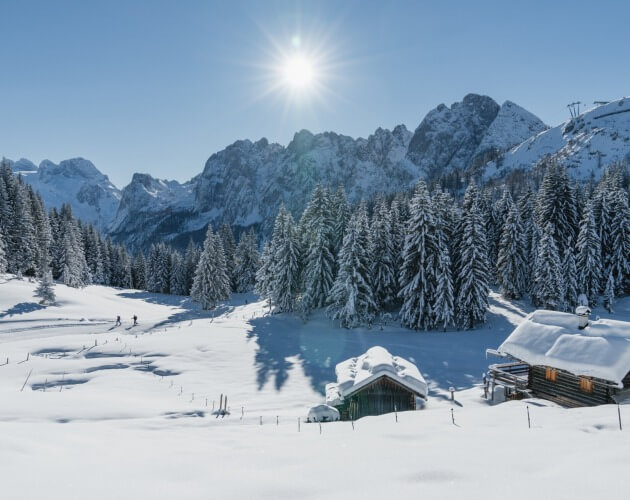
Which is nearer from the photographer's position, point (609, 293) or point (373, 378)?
point (373, 378)

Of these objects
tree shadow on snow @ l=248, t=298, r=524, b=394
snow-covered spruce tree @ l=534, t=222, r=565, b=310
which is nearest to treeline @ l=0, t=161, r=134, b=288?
tree shadow on snow @ l=248, t=298, r=524, b=394

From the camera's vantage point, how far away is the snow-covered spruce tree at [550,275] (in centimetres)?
4134

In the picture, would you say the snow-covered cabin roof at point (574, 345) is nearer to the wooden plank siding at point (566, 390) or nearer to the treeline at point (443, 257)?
the wooden plank siding at point (566, 390)

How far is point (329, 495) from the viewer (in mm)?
6133

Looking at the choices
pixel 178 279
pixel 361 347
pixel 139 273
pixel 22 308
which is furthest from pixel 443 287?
pixel 139 273

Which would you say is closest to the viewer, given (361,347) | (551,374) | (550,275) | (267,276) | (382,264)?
(551,374)

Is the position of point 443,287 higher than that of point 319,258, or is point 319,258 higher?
point 319,258

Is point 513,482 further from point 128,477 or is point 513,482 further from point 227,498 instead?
point 128,477

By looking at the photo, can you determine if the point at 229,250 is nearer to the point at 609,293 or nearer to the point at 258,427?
the point at 609,293

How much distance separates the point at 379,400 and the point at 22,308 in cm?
4492

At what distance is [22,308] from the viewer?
4403 cm

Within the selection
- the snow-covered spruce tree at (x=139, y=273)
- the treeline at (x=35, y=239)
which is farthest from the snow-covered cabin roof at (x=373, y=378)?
the snow-covered spruce tree at (x=139, y=273)

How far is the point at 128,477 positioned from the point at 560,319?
21805 millimetres

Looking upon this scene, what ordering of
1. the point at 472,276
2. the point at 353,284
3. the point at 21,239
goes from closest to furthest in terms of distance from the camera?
the point at 472,276
the point at 353,284
the point at 21,239
